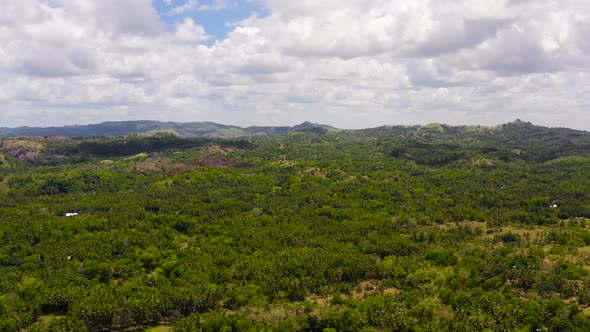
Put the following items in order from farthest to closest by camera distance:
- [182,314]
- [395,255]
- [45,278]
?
[395,255] → [45,278] → [182,314]

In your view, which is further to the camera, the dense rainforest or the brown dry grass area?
the brown dry grass area

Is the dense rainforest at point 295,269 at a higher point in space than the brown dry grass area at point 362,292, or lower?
higher

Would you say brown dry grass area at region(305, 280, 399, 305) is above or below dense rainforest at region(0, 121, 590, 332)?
below

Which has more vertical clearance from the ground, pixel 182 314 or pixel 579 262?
pixel 579 262

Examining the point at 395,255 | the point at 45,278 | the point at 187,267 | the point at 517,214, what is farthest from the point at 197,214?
the point at 517,214

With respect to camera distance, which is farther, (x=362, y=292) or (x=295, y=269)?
(x=295, y=269)

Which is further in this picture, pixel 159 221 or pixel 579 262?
pixel 159 221

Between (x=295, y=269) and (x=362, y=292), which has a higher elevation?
(x=295, y=269)

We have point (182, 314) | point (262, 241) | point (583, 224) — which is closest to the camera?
point (182, 314)

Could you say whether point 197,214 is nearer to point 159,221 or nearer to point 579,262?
point 159,221

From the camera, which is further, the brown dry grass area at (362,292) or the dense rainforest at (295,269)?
the brown dry grass area at (362,292)
